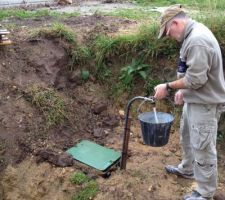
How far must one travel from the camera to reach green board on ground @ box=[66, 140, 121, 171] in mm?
5074

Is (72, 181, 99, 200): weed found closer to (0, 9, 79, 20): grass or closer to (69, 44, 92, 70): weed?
(69, 44, 92, 70): weed

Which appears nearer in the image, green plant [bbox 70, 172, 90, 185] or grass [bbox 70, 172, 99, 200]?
grass [bbox 70, 172, 99, 200]

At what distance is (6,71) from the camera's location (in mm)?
5828

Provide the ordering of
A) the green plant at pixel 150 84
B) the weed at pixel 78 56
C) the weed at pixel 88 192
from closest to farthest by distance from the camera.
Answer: the weed at pixel 88 192 < the green plant at pixel 150 84 < the weed at pixel 78 56

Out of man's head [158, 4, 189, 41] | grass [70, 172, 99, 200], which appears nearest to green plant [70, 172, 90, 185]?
grass [70, 172, 99, 200]

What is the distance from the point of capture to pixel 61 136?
5.54 metres

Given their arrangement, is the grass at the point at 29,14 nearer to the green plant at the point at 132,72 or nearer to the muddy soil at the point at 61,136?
the muddy soil at the point at 61,136

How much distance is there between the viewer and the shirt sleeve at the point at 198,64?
11.9ft

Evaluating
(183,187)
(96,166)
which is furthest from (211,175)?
(96,166)

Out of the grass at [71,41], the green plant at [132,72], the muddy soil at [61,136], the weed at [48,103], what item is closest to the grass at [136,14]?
the muddy soil at [61,136]

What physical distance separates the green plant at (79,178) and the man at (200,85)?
126cm

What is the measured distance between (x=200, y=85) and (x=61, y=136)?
7.96 feet

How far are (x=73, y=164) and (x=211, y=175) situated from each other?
1798mm

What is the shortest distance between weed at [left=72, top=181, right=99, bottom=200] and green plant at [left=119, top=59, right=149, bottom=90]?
182cm
